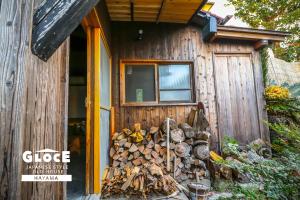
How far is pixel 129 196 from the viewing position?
2.38 metres

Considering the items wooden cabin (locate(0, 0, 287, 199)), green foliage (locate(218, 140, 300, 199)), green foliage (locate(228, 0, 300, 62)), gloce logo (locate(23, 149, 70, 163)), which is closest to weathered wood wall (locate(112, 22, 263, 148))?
wooden cabin (locate(0, 0, 287, 199))

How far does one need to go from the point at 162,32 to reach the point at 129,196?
3.29 meters

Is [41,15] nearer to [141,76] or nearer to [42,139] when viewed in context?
[42,139]

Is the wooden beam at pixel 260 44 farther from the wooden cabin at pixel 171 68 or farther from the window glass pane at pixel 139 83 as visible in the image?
the window glass pane at pixel 139 83

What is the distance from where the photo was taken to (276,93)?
4141 millimetres

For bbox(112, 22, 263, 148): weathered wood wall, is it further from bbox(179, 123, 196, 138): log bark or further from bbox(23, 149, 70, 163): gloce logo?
bbox(23, 149, 70, 163): gloce logo

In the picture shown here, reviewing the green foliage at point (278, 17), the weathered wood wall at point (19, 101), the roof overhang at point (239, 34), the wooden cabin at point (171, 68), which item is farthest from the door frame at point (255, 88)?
the green foliage at point (278, 17)

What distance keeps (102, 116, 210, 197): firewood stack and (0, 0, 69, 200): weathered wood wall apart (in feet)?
5.93

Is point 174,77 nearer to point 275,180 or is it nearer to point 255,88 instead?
point 255,88

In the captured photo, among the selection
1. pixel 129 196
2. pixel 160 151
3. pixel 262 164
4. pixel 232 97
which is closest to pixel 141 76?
pixel 160 151

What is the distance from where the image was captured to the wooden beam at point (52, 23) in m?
0.80

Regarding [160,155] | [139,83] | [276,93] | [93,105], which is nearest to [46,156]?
[93,105]

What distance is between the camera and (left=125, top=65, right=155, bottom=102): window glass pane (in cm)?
386

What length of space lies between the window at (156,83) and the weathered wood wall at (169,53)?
13cm
